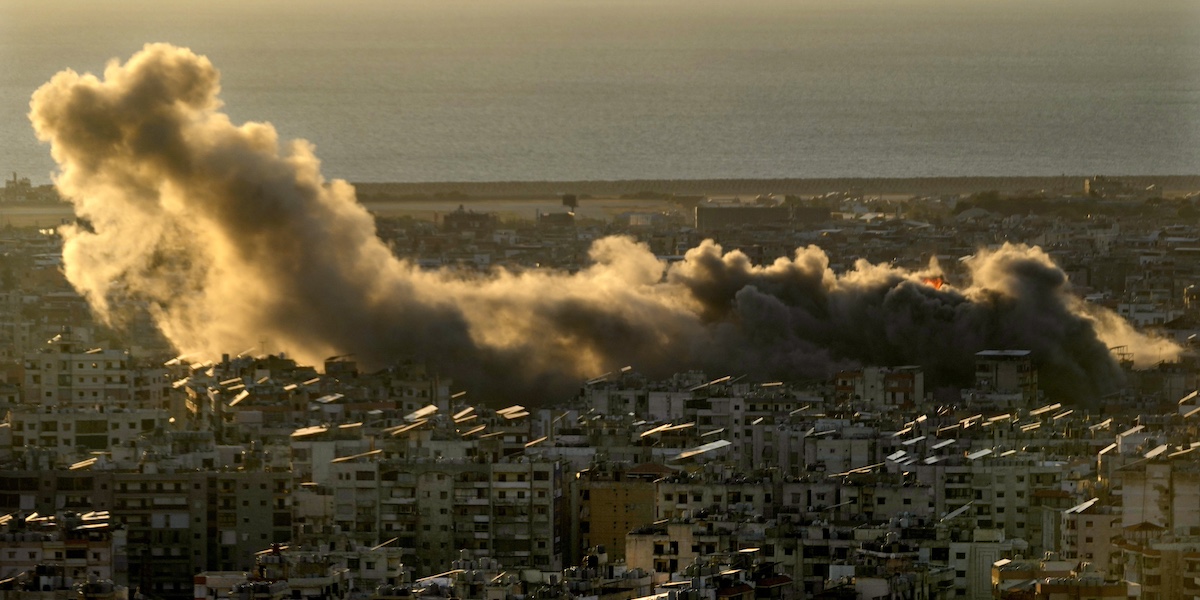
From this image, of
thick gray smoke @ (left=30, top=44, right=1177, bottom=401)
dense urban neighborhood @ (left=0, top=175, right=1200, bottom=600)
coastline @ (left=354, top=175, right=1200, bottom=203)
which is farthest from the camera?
coastline @ (left=354, top=175, right=1200, bottom=203)

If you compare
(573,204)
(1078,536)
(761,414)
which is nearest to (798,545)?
(1078,536)

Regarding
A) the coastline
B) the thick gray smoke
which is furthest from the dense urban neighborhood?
the coastline

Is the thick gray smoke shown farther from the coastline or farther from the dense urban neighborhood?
the coastline

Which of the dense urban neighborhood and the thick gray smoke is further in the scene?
the thick gray smoke

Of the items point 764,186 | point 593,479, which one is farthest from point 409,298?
point 764,186

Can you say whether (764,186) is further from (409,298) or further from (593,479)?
(593,479)

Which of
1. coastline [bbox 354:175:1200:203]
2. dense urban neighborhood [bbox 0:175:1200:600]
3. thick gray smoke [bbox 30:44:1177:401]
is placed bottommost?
dense urban neighborhood [bbox 0:175:1200:600]

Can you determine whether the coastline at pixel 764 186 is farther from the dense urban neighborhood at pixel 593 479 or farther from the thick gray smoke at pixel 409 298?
the dense urban neighborhood at pixel 593 479

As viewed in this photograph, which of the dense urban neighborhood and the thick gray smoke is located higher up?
the thick gray smoke
